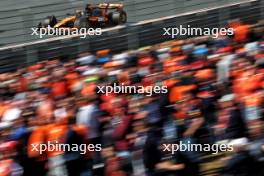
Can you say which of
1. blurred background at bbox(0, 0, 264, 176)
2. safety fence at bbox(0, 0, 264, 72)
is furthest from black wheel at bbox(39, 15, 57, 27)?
blurred background at bbox(0, 0, 264, 176)

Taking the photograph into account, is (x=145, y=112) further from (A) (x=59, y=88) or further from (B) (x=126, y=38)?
(B) (x=126, y=38)

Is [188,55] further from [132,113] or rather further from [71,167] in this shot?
[71,167]

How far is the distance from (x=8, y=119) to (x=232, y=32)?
570cm

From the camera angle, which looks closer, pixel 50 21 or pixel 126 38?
pixel 126 38

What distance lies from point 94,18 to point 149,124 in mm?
12562

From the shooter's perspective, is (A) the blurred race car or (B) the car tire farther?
(A) the blurred race car

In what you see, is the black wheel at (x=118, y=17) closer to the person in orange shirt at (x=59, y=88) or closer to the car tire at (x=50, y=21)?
the car tire at (x=50, y=21)

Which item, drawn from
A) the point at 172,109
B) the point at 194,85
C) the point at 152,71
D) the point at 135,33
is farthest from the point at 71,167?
the point at 135,33

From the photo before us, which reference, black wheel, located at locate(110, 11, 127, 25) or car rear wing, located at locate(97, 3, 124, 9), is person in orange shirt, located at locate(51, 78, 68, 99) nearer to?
black wheel, located at locate(110, 11, 127, 25)

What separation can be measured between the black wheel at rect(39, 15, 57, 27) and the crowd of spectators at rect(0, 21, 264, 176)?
712cm

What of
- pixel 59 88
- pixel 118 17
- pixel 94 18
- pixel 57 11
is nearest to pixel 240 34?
pixel 59 88

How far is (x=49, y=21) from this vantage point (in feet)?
62.8

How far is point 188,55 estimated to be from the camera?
497 inches

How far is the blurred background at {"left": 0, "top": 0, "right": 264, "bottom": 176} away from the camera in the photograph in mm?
8898
